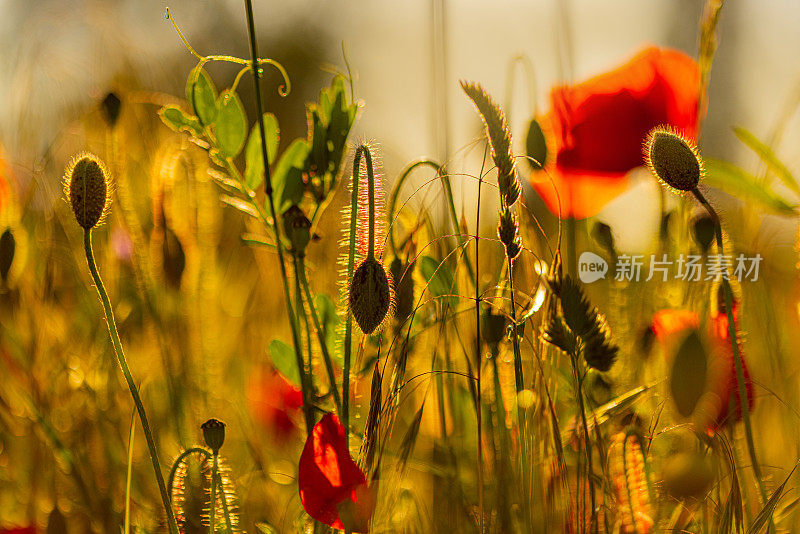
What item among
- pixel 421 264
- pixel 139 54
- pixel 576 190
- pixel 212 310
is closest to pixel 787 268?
pixel 576 190

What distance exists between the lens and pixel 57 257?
532mm

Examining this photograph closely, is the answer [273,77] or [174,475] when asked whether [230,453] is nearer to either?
[174,475]

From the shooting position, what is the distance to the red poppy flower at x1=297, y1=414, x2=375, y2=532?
28 centimetres

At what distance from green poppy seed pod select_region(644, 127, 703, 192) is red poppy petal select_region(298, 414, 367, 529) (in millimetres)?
183

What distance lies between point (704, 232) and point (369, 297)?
218 millimetres

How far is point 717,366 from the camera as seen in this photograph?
370 mm

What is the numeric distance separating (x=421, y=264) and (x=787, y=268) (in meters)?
0.29

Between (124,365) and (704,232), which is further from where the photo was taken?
(704,232)

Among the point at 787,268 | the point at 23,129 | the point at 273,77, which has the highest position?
the point at 273,77

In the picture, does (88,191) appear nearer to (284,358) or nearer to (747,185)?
(284,358)

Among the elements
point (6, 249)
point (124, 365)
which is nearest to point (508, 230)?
point (124, 365)

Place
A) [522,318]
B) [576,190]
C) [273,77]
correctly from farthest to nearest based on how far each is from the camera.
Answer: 1. [273,77]
2. [576,190]
3. [522,318]

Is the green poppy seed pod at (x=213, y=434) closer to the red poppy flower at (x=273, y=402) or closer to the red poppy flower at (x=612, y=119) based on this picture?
the red poppy flower at (x=273, y=402)

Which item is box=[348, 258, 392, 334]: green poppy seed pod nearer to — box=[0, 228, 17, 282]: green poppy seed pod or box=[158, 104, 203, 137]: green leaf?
box=[158, 104, 203, 137]: green leaf
